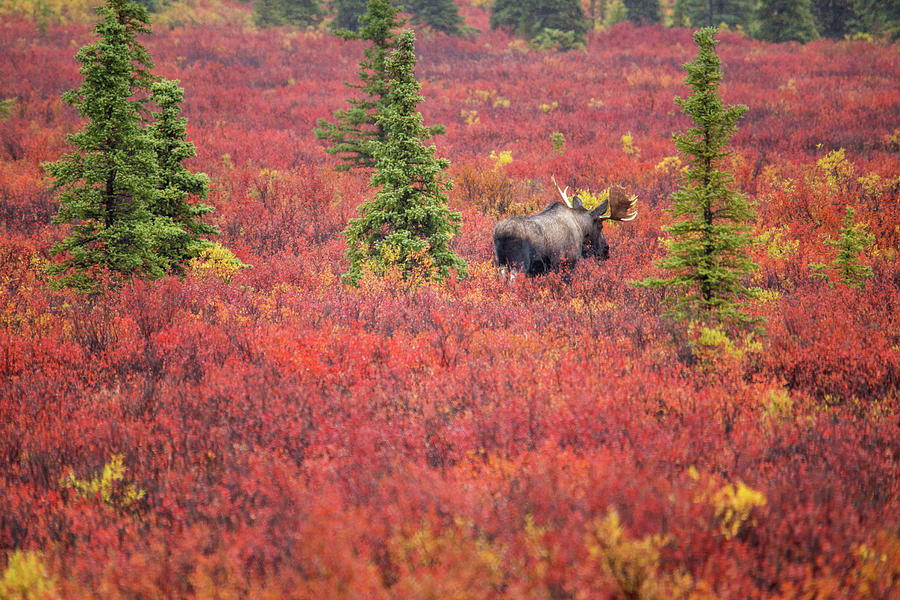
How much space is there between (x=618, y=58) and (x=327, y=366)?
28749 mm

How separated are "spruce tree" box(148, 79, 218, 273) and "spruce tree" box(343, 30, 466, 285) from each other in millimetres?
2476

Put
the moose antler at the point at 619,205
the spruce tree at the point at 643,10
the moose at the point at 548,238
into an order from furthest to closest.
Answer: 1. the spruce tree at the point at 643,10
2. the moose antler at the point at 619,205
3. the moose at the point at 548,238

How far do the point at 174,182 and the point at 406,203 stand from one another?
3622 millimetres

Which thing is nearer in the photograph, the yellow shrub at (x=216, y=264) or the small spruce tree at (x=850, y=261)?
the small spruce tree at (x=850, y=261)

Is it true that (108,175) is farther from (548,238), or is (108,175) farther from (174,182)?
(548,238)

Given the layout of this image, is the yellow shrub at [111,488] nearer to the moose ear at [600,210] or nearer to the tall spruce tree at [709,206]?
the tall spruce tree at [709,206]

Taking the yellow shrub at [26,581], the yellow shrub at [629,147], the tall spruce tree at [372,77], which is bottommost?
the yellow shrub at [26,581]

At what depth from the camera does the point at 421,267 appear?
8.69 metres

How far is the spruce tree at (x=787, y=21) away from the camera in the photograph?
30984 millimetres

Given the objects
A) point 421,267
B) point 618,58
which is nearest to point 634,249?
point 421,267

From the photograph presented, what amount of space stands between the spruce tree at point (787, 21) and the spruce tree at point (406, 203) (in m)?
33.0

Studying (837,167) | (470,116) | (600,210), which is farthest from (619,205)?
(470,116)

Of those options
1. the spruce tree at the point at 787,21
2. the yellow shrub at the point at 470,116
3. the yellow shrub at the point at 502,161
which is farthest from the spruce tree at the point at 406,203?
the spruce tree at the point at 787,21

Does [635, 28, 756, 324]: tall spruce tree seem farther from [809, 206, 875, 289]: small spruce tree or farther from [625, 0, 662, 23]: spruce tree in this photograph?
[625, 0, 662, 23]: spruce tree
